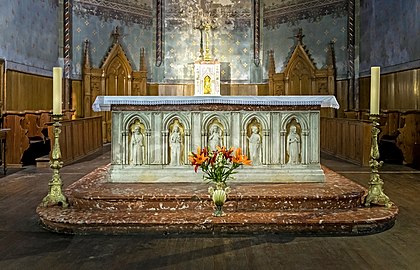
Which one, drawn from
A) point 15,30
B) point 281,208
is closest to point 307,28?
point 15,30

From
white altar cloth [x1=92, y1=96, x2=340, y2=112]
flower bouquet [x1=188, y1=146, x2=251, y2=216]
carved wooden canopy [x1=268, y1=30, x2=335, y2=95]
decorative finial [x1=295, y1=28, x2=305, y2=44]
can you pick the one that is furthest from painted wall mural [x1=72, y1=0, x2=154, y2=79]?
flower bouquet [x1=188, y1=146, x2=251, y2=216]

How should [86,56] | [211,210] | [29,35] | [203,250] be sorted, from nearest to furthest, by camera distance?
1. [203,250]
2. [211,210]
3. [29,35]
4. [86,56]

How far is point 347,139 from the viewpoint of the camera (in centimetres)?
1047

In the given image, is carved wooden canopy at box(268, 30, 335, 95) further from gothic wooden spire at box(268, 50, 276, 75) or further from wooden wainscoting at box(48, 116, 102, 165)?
wooden wainscoting at box(48, 116, 102, 165)

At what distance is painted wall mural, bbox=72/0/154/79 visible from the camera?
13.6 m

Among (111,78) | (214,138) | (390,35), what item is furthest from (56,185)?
(390,35)

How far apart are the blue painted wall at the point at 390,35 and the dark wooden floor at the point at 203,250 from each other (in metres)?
6.54

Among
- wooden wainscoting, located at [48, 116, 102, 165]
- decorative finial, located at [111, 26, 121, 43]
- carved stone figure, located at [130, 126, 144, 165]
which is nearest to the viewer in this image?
carved stone figure, located at [130, 126, 144, 165]

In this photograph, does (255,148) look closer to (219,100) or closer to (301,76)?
(219,100)

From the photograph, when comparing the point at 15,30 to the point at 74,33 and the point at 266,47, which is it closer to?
the point at 74,33

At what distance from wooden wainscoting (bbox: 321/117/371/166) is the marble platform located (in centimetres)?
371

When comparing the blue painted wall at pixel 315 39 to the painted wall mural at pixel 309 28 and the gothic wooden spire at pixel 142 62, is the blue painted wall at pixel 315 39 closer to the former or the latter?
the painted wall mural at pixel 309 28

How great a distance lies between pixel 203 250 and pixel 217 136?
7.57ft

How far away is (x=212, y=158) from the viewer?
4875mm
